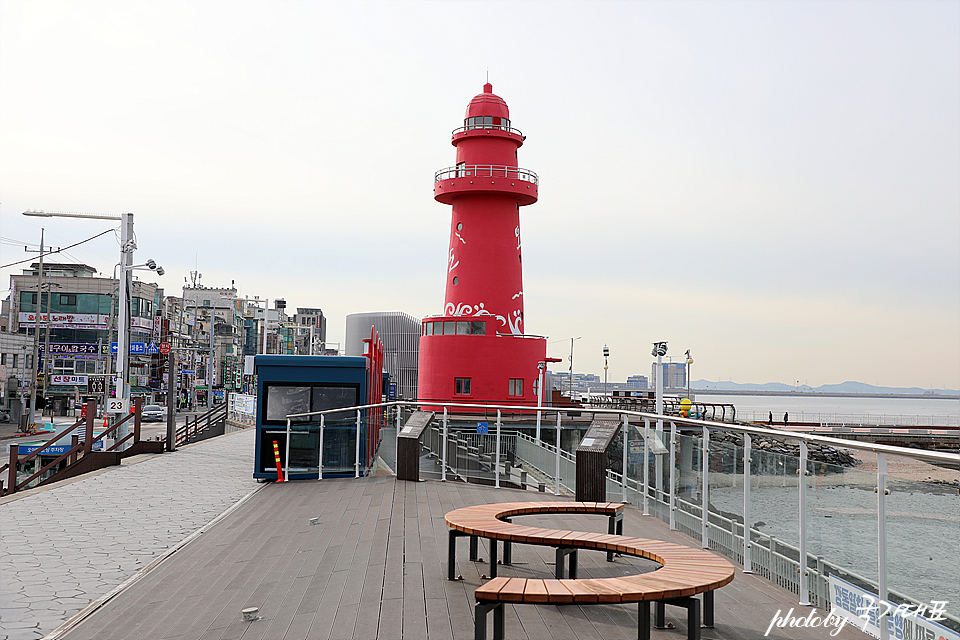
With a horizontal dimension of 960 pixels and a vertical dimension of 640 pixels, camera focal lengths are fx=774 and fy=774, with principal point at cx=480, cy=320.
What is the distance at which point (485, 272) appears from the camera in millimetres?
33812

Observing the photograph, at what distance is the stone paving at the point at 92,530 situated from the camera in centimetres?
695

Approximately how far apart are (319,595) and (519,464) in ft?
21.2

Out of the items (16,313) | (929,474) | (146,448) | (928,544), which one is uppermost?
(16,313)

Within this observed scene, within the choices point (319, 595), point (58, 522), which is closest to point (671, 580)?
point (319, 595)

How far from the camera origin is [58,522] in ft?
35.5

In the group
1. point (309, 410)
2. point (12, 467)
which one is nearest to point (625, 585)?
point (309, 410)

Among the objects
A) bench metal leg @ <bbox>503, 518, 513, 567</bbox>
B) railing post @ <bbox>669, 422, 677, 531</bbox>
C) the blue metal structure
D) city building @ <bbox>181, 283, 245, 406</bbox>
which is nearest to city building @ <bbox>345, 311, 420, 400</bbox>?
city building @ <bbox>181, 283, 245, 406</bbox>

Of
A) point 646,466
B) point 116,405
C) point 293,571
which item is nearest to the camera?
point 293,571

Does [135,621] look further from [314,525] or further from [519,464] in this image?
[519,464]

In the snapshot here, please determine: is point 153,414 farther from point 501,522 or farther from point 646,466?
point 501,522

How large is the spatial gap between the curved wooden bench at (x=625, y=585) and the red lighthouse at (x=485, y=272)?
27.6 metres

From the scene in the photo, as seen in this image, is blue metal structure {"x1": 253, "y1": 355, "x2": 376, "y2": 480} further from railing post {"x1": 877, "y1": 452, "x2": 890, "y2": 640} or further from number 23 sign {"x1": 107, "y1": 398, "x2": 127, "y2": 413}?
railing post {"x1": 877, "y1": 452, "x2": 890, "y2": 640}

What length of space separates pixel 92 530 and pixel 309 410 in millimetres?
5459

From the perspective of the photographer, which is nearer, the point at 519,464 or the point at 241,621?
the point at 241,621
